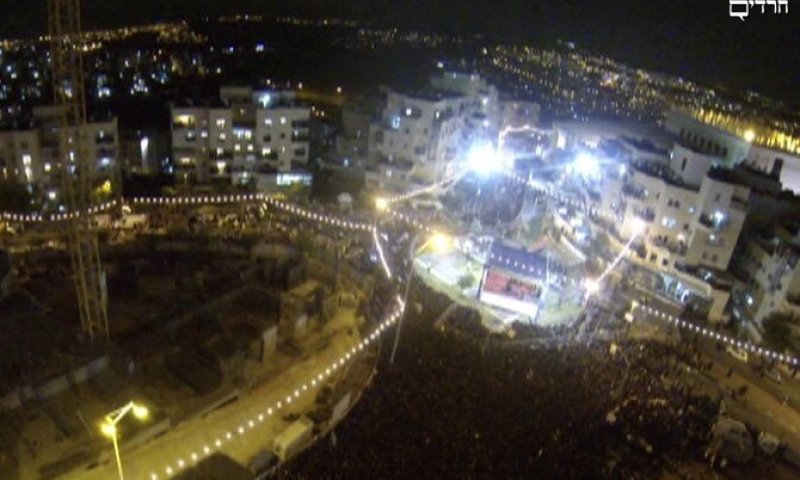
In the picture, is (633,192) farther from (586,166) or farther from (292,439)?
(292,439)

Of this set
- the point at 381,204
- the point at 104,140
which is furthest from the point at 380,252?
the point at 104,140

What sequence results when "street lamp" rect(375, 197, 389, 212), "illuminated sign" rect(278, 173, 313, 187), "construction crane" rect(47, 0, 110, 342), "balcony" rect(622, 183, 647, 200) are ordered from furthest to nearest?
"illuminated sign" rect(278, 173, 313, 187) → "street lamp" rect(375, 197, 389, 212) → "balcony" rect(622, 183, 647, 200) → "construction crane" rect(47, 0, 110, 342)

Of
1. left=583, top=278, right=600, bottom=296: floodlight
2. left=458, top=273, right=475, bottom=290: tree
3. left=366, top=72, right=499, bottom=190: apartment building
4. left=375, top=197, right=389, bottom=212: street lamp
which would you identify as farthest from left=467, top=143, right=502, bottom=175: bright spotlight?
left=583, top=278, right=600, bottom=296: floodlight

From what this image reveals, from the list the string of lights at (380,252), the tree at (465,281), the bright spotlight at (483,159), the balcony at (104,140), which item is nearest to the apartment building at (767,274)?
the tree at (465,281)

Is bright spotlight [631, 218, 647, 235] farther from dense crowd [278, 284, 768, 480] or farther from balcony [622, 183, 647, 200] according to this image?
dense crowd [278, 284, 768, 480]

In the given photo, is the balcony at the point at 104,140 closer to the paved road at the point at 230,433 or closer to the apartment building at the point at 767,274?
the paved road at the point at 230,433

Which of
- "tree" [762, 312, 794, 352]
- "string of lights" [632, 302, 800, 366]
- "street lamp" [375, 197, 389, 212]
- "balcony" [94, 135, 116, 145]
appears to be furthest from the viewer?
"street lamp" [375, 197, 389, 212]
